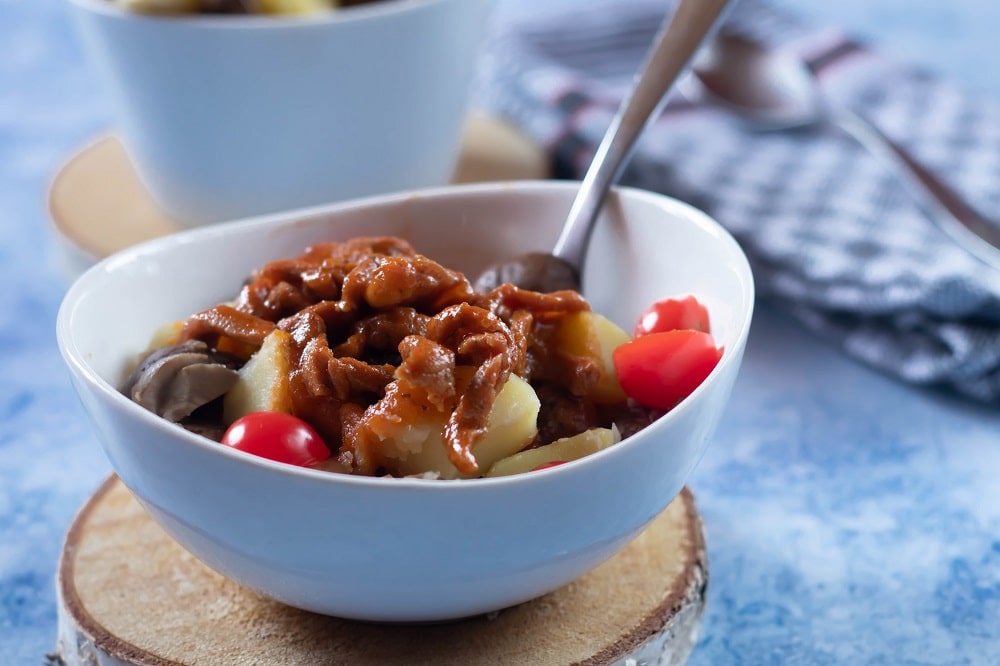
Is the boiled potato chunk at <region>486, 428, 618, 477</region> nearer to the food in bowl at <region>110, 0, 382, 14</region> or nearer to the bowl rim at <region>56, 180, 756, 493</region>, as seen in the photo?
the bowl rim at <region>56, 180, 756, 493</region>

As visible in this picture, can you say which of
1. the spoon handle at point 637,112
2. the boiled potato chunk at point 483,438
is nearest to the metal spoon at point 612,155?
the spoon handle at point 637,112

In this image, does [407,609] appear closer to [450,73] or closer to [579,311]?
[579,311]

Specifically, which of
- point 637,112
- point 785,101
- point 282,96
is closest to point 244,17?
point 282,96

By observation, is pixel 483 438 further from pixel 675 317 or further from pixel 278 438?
pixel 675 317

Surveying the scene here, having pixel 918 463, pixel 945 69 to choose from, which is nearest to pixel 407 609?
pixel 918 463

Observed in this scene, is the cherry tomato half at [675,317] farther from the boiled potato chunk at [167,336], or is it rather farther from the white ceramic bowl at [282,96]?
the white ceramic bowl at [282,96]

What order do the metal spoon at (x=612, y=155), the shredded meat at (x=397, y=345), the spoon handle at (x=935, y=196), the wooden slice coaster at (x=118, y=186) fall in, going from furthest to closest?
the wooden slice coaster at (x=118, y=186)
the spoon handle at (x=935, y=196)
the metal spoon at (x=612, y=155)
the shredded meat at (x=397, y=345)
